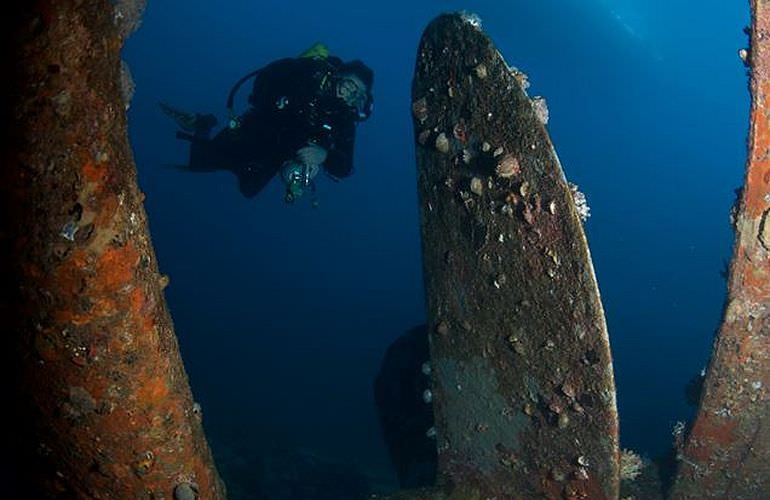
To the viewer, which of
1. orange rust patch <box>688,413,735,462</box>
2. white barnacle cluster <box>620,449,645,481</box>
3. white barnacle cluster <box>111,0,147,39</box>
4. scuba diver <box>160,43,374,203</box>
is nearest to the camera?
white barnacle cluster <box>111,0,147,39</box>

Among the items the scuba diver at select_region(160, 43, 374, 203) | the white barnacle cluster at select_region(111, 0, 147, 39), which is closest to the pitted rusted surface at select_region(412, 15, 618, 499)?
the white barnacle cluster at select_region(111, 0, 147, 39)

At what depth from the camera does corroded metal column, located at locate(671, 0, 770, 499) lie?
2.30 m

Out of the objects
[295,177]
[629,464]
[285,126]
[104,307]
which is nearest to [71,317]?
[104,307]

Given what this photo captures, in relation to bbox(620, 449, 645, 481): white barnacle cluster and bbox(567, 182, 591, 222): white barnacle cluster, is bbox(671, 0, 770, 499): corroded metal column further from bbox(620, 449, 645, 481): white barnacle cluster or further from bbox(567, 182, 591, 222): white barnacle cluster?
bbox(567, 182, 591, 222): white barnacle cluster

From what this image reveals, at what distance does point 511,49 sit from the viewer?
6003 centimetres

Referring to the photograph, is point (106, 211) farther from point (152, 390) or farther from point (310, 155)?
point (310, 155)

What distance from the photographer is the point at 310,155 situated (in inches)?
245

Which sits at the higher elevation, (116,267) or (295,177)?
(295,177)

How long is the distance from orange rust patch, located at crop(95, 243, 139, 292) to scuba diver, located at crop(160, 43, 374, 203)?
442 centimetres

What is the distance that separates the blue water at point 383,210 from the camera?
84.9ft

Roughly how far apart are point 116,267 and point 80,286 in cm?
11

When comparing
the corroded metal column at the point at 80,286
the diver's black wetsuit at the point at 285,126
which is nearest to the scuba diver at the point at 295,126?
the diver's black wetsuit at the point at 285,126

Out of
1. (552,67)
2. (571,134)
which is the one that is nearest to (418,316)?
(552,67)

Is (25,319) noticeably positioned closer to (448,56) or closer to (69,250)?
(69,250)
